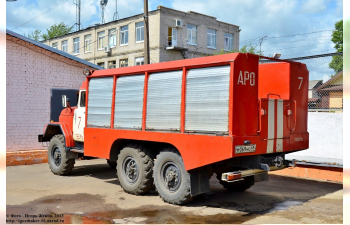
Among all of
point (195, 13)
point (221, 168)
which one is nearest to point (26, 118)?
point (221, 168)

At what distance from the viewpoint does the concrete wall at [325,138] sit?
10.3 meters

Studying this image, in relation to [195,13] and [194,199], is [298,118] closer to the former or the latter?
[194,199]

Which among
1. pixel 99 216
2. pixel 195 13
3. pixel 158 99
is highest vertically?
pixel 195 13

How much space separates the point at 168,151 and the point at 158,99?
1121mm

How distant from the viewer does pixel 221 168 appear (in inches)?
289

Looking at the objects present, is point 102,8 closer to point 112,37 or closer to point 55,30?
point 112,37

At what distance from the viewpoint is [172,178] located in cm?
737

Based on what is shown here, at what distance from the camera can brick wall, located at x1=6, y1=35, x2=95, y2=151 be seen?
13336 mm

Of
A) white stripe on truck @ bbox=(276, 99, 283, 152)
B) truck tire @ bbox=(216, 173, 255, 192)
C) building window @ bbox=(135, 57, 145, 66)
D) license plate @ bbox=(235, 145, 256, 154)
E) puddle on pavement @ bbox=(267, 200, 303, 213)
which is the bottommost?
puddle on pavement @ bbox=(267, 200, 303, 213)

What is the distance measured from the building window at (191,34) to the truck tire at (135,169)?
31052mm

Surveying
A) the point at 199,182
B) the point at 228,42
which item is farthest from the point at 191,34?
the point at 199,182

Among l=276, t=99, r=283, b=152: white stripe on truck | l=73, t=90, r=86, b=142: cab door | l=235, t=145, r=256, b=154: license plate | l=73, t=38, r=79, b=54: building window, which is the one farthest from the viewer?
l=73, t=38, r=79, b=54: building window

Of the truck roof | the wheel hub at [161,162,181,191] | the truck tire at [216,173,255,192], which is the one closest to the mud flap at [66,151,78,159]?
the truck roof

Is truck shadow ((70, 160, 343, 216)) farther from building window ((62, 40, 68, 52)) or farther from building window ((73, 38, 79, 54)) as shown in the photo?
building window ((62, 40, 68, 52))
